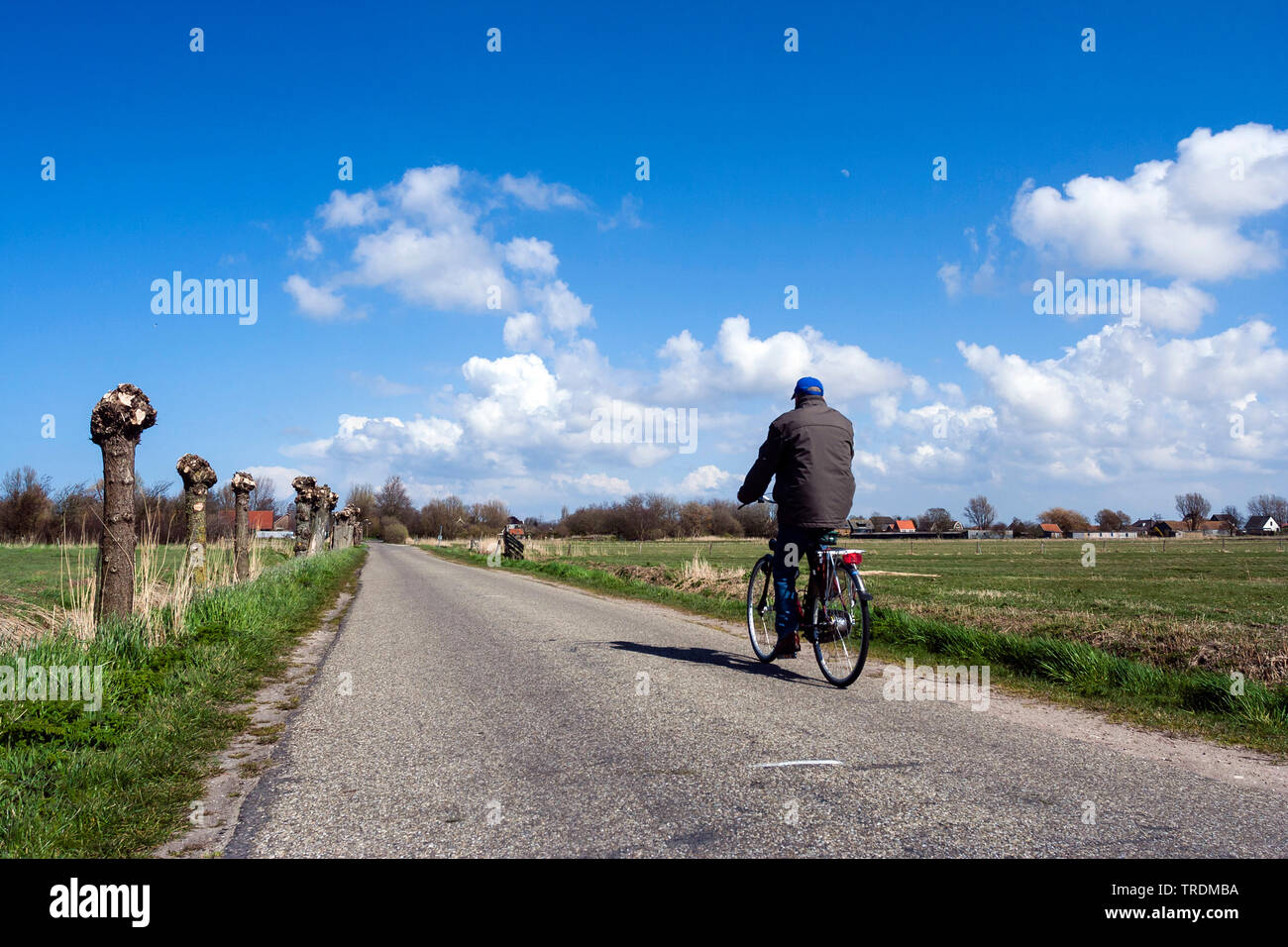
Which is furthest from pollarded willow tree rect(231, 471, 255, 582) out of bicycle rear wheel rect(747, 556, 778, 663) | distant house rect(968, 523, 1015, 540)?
distant house rect(968, 523, 1015, 540)

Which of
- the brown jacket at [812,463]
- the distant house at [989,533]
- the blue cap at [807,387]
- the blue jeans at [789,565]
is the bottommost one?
the distant house at [989,533]

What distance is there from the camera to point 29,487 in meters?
54.5

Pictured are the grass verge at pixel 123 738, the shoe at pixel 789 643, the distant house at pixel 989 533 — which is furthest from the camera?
the distant house at pixel 989 533

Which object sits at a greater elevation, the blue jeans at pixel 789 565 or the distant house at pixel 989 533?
the blue jeans at pixel 789 565

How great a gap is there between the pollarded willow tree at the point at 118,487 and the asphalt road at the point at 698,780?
2.53m

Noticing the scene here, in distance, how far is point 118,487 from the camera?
823cm

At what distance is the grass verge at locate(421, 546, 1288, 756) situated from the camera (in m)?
5.43

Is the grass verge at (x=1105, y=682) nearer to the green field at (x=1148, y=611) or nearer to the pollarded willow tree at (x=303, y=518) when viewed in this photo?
the green field at (x=1148, y=611)

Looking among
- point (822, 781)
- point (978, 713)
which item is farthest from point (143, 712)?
point (978, 713)

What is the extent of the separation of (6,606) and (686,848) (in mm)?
8564

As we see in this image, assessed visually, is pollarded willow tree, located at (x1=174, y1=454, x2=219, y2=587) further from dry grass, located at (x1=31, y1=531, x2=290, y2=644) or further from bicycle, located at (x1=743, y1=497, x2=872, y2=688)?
bicycle, located at (x1=743, y1=497, x2=872, y2=688)
